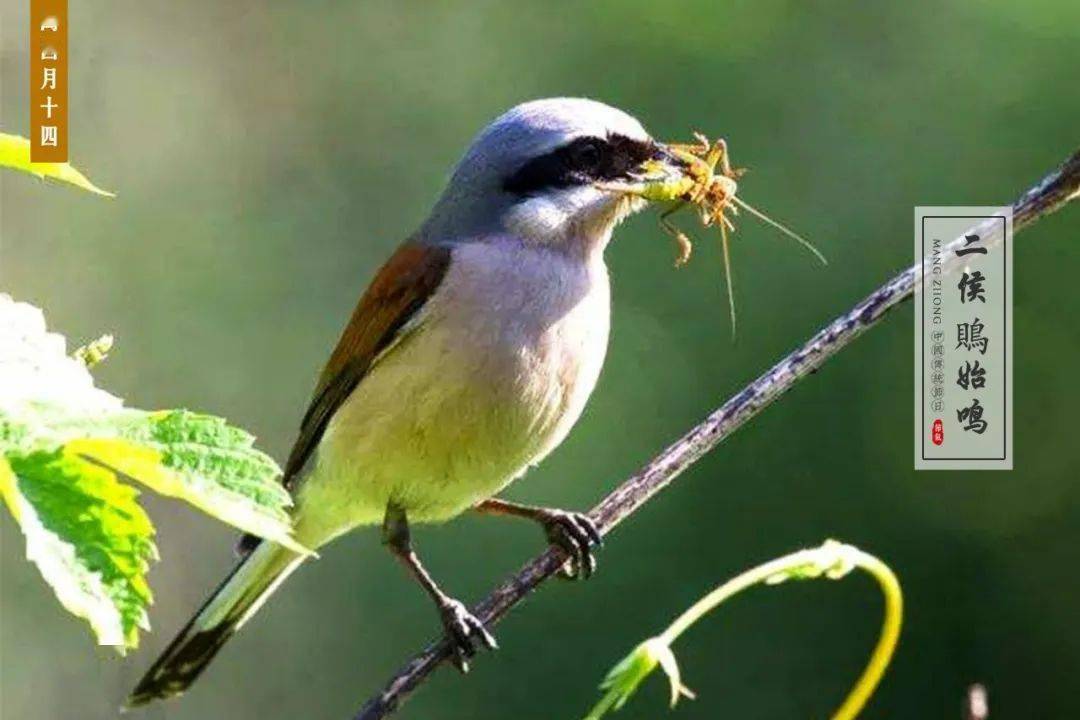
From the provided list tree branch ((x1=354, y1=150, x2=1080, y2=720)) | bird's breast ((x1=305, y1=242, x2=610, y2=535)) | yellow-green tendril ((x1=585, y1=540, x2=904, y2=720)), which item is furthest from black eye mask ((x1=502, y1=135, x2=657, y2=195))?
yellow-green tendril ((x1=585, y1=540, x2=904, y2=720))

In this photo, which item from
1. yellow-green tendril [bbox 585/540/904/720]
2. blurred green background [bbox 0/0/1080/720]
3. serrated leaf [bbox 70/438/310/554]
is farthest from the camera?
blurred green background [bbox 0/0/1080/720]

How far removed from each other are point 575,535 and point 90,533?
2099mm

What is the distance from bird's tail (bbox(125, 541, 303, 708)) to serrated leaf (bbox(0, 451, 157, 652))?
2.27 meters

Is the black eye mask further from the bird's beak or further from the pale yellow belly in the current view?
the pale yellow belly

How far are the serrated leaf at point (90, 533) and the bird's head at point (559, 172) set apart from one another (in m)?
2.02

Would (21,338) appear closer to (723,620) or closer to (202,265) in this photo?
(723,620)

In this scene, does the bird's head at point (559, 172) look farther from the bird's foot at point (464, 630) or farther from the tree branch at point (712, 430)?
the tree branch at point (712, 430)

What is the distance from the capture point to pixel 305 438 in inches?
139

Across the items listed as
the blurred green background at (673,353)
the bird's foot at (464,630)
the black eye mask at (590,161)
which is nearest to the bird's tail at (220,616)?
the bird's foot at (464,630)

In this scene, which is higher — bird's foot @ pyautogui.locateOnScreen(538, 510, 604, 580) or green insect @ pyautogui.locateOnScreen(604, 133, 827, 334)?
green insect @ pyautogui.locateOnScreen(604, 133, 827, 334)

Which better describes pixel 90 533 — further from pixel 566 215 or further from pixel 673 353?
pixel 673 353

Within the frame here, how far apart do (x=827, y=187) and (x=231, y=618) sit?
498 cm

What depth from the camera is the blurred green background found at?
725 cm

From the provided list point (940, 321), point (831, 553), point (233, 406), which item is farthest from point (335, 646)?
point (831, 553)
